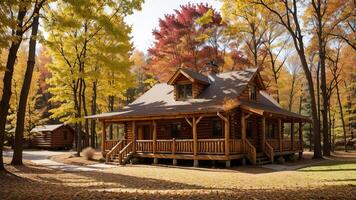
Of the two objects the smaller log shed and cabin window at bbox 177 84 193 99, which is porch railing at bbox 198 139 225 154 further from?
the smaller log shed

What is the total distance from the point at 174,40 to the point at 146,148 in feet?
55.9

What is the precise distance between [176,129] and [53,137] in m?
27.4

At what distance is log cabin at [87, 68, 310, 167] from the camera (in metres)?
21.4

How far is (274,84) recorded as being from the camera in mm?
40531

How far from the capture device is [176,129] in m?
25.6

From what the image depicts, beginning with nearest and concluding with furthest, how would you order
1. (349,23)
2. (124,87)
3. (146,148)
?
1. (146,148)
2. (349,23)
3. (124,87)

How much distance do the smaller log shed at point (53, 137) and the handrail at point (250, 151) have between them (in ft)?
105

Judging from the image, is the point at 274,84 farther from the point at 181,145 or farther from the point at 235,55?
the point at 181,145

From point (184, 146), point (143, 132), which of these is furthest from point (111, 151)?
point (184, 146)

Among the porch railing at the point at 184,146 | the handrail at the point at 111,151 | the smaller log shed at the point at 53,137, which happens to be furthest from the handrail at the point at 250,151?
the smaller log shed at the point at 53,137

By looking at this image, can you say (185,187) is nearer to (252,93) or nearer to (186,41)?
(252,93)

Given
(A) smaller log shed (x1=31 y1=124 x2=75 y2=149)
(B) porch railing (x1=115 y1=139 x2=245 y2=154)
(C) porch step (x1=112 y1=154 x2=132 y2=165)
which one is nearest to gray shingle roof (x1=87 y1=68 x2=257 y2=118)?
(B) porch railing (x1=115 y1=139 x2=245 y2=154)

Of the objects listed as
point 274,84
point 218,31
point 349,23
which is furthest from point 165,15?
point 349,23

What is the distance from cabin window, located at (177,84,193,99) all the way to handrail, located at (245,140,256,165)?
234 inches
